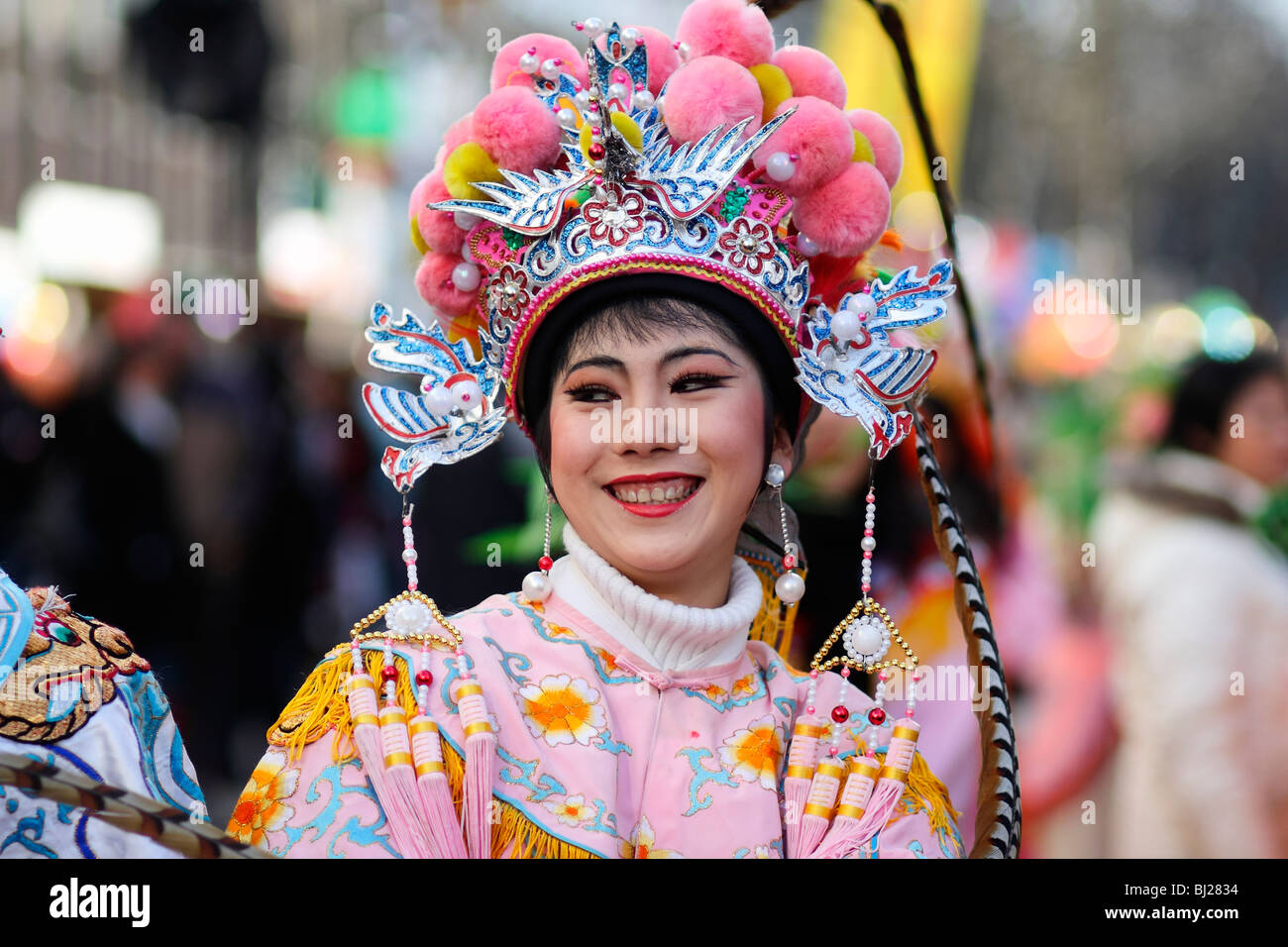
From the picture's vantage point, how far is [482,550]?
4570 millimetres

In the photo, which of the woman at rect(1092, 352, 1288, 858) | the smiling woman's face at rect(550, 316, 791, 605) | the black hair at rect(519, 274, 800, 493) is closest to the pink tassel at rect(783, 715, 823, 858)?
the smiling woman's face at rect(550, 316, 791, 605)

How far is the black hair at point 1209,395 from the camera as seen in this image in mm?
5078

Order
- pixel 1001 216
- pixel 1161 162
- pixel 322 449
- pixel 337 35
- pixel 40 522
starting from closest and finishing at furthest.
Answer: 1. pixel 40 522
2. pixel 322 449
3. pixel 1001 216
4. pixel 1161 162
5. pixel 337 35

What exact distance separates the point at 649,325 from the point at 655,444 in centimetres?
19

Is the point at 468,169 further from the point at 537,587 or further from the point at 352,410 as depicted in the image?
the point at 352,410

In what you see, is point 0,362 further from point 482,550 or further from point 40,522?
point 482,550

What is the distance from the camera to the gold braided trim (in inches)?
86.3

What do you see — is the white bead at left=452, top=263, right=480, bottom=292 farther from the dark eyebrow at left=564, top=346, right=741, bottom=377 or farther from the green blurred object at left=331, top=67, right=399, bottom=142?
the green blurred object at left=331, top=67, right=399, bottom=142

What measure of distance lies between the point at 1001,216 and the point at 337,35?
11904mm

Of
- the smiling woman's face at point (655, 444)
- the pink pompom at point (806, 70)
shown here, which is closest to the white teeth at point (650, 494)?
the smiling woman's face at point (655, 444)

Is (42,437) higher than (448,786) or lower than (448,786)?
higher

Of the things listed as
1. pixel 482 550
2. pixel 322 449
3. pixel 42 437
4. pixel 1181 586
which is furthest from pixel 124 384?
pixel 1181 586
